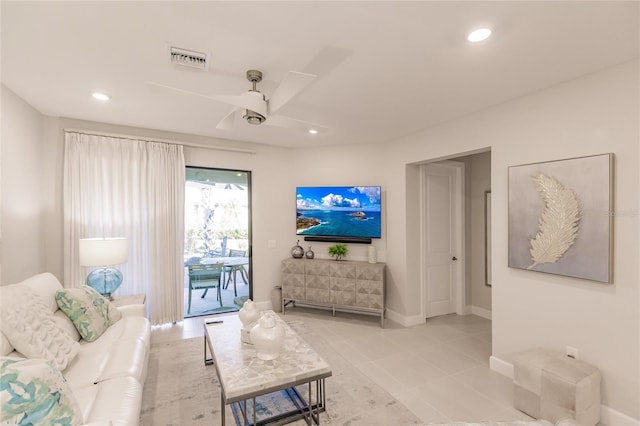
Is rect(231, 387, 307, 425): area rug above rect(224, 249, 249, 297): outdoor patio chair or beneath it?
beneath

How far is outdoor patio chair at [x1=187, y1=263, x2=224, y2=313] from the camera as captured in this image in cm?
452

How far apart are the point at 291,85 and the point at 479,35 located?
47.8 inches

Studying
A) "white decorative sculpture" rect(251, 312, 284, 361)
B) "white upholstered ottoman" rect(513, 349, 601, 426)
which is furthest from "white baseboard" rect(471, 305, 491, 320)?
"white decorative sculpture" rect(251, 312, 284, 361)

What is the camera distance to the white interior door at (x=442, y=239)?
14.6 feet

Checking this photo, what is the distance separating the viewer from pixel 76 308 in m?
2.46

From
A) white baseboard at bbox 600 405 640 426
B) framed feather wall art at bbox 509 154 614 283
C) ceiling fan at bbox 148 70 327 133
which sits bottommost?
white baseboard at bbox 600 405 640 426

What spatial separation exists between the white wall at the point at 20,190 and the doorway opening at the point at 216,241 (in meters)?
1.60

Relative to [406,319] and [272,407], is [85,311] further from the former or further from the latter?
[406,319]

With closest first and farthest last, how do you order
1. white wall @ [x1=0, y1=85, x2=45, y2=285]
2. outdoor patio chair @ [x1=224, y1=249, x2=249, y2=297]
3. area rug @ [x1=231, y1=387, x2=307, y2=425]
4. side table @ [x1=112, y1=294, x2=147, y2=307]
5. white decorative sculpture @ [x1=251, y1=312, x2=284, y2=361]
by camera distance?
white decorative sculpture @ [x1=251, y1=312, x2=284, y2=361] → area rug @ [x1=231, y1=387, x2=307, y2=425] → white wall @ [x1=0, y1=85, x2=45, y2=285] → side table @ [x1=112, y1=294, x2=147, y2=307] → outdoor patio chair @ [x1=224, y1=249, x2=249, y2=297]

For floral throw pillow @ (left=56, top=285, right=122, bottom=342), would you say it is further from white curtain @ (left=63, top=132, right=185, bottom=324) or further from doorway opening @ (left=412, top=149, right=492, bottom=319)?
doorway opening @ (left=412, top=149, right=492, bottom=319)

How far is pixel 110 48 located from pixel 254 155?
9.05 ft

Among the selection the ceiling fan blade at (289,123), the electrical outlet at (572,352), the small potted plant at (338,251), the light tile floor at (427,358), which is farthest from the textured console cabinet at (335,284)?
the ceiling fan blade at (289,123)

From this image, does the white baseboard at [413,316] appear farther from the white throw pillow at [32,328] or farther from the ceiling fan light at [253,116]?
the white throw pillow at [32,328]

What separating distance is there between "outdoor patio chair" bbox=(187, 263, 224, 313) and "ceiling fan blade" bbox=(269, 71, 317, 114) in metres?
3.20
